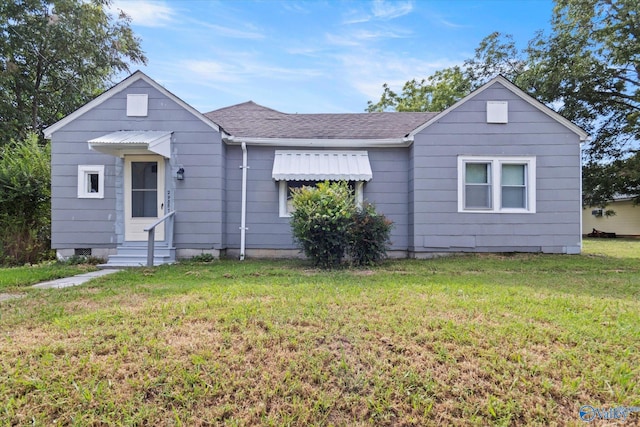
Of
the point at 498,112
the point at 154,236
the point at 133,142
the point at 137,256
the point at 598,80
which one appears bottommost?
the point at 137,256

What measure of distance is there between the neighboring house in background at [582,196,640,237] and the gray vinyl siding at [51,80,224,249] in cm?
2649

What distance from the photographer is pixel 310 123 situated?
11172 mm

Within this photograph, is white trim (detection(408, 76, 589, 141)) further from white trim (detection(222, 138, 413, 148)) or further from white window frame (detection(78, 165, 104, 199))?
white window frame (detection(78, 165, 104, 199))

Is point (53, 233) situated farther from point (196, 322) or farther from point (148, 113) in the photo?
point (196, 322)

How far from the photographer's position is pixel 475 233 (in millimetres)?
9406

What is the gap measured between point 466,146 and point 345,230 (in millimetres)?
4595

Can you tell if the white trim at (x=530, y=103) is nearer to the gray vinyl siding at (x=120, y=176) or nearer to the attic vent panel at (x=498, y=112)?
the attic vent panel at (x=498, y=112)

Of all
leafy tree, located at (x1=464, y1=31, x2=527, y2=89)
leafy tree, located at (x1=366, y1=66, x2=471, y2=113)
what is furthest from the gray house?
leafy tree, located at (x1=464, y1=31, x2=527, y2=89)

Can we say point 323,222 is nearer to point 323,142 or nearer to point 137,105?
point 323,142

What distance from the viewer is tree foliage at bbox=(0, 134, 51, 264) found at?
30.9 ft

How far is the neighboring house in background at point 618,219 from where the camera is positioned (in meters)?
23.7

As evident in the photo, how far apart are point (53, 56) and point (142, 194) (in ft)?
46.3

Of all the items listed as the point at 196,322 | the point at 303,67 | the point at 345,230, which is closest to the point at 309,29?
the point at 303,67

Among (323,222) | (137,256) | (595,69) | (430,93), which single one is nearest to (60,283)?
(137,256)
